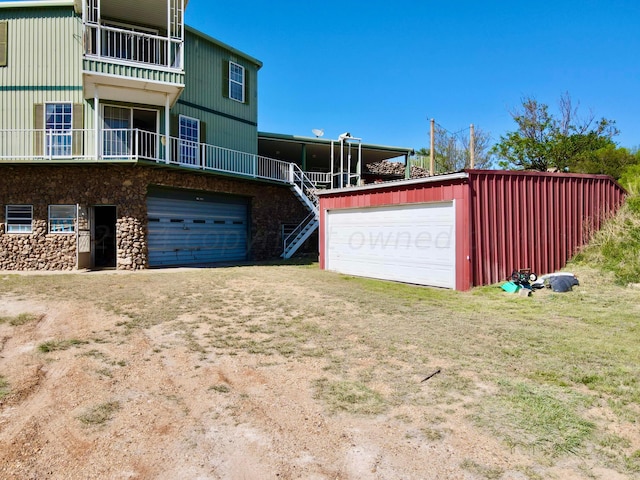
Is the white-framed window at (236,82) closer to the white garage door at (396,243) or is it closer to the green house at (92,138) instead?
the green house at (92,138)

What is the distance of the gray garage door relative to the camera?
52.6 feet

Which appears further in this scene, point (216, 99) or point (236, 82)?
point (236, 82)

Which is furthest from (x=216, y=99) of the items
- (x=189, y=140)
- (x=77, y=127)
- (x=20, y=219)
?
(x=20, y=219)

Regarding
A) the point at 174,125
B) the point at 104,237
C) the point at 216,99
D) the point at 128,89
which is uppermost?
the point at 216,99

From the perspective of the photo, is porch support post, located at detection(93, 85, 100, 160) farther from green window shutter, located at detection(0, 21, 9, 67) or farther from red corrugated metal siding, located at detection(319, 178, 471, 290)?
red corrugated metal siding, located at detection(319, 178, 471, 290)

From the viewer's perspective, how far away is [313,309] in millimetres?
7848

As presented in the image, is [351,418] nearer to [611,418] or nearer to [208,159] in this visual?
[611,418]

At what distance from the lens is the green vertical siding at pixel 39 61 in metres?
15.1

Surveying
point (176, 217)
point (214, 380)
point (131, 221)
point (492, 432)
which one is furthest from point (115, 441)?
point (176, 217)

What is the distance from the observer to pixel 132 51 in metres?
14.0

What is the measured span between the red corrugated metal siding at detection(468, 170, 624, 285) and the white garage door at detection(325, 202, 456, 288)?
28.9 inches

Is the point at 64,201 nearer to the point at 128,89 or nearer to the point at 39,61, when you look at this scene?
the point at 128,89

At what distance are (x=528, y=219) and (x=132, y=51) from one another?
1321cm

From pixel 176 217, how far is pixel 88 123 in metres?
4.49
